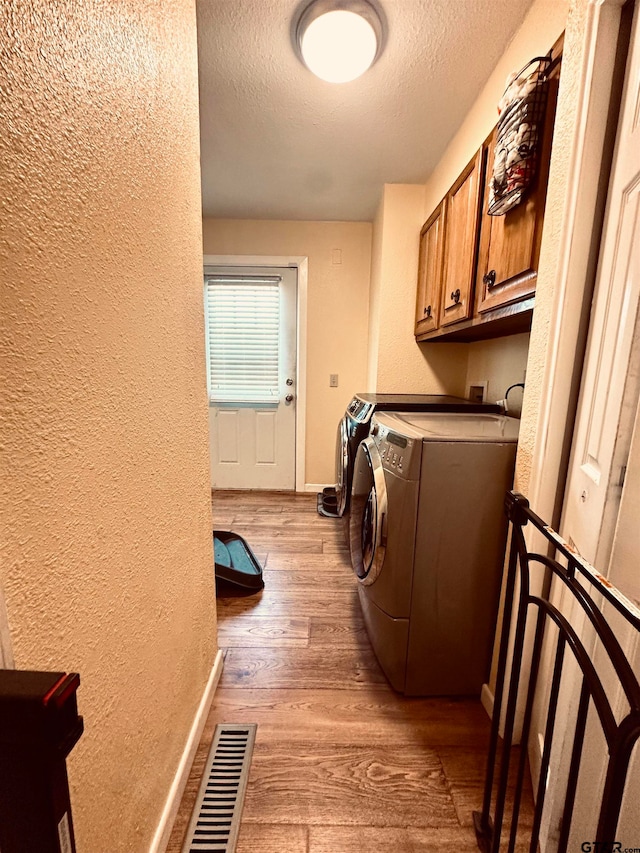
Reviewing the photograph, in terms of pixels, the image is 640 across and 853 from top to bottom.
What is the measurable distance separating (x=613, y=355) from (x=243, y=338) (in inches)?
113

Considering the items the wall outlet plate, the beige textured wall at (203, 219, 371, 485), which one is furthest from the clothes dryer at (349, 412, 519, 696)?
the beige textured wall at (203, 219, 371, 485)

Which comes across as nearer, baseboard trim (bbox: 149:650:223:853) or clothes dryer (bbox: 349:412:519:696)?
baseboard trim (bbox: 149:650:223:853)

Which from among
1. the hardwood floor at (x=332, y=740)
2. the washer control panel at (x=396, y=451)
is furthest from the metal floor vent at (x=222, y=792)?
the washer control panel at (x=396, y=451)

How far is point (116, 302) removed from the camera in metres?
0.68

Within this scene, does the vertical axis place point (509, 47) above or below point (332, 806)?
above

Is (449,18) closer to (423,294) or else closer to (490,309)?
(490,309)

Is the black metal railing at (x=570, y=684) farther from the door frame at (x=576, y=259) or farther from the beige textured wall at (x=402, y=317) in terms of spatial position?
the beige textured wall at (x=402, y=317)

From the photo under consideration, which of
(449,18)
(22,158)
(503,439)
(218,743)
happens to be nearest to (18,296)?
(22,158)

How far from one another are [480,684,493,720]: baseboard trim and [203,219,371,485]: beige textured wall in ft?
7.36

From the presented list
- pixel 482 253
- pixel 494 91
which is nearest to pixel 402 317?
pixel 482 253

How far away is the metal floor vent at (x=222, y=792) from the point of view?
3.00 feet

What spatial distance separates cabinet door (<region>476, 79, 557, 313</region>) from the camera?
1.07m

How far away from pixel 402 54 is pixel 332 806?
8.30 feet

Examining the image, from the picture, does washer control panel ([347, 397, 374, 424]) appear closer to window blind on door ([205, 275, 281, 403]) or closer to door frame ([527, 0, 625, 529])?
door frame ([527, 0, 625, 529])
